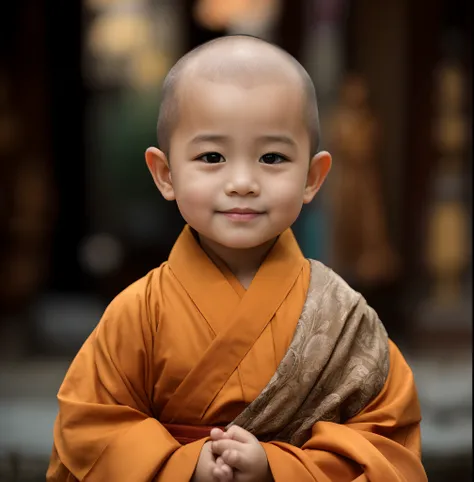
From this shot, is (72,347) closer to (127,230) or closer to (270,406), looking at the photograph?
(127,230)

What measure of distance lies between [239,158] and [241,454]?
442 mm

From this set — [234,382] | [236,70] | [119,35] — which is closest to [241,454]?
[234,382]

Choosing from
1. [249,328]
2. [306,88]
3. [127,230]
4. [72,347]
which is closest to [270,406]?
[249,328]

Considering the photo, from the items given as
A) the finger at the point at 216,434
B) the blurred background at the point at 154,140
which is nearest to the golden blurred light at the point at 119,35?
the blurred background at the point at 154,140

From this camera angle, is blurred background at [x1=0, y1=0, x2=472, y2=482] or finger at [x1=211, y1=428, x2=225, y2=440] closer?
finger at [x1=211, y1=428, x2=225, y2=440]

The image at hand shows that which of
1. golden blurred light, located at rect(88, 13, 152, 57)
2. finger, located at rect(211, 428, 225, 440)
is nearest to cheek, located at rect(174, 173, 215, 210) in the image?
finger, located at rect(211, 428, 225, 440)

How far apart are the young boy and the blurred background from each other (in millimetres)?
2752

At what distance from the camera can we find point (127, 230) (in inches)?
172

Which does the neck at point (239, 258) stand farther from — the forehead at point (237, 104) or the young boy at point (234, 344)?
the forehead at point (237, 104)

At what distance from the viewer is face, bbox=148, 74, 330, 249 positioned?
1.29m

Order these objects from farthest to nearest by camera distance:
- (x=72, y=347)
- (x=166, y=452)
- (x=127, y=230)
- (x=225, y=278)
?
(x=127, y=230) < (x=72, y=347) < (x=225, y=278) < (x=166, y=452)

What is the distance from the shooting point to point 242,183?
128cm

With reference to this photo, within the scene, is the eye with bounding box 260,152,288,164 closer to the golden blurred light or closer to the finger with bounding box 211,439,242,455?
the finger with bounding box 211,439,242,455

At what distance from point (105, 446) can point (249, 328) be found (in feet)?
0.95
